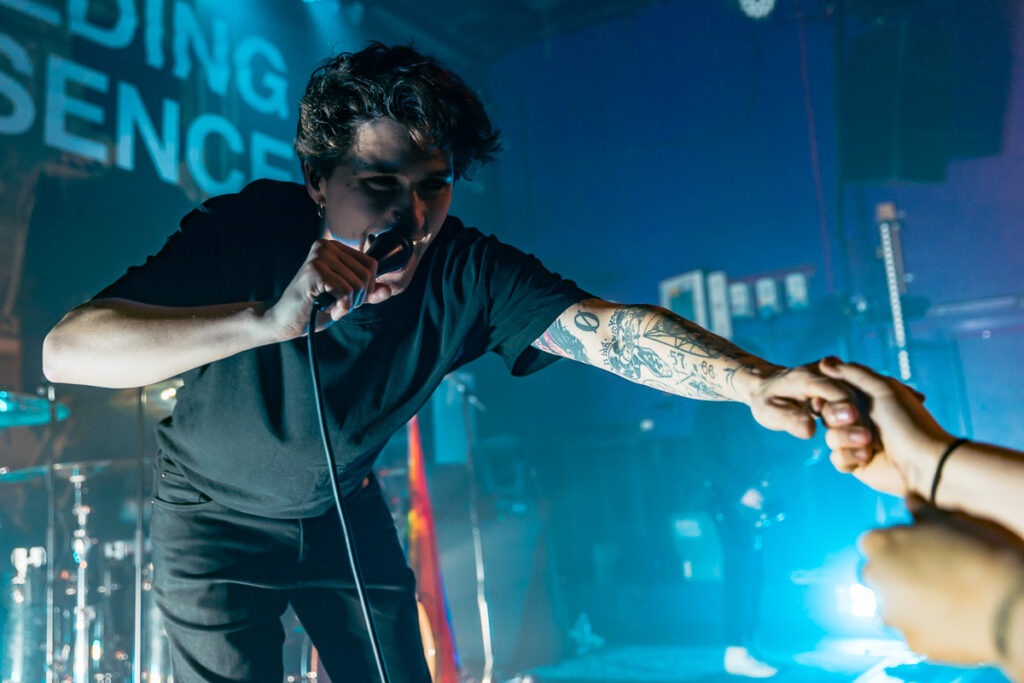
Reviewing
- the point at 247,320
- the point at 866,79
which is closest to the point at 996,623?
the point at 247,320

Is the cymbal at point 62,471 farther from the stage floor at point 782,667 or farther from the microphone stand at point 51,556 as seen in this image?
the stage floor at point 782,667

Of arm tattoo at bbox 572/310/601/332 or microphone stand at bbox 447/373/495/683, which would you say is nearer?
arm tattoo at bbox 572/310/601/332

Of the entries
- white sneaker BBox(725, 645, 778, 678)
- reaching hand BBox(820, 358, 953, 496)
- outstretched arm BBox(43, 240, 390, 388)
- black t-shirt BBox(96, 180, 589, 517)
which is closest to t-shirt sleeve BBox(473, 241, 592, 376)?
black t-shirt BBox(96, 180, 589, 517)

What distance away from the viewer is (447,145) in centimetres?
164

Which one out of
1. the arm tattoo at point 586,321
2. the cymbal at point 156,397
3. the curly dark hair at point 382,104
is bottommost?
the arm tattoo at point 586,321

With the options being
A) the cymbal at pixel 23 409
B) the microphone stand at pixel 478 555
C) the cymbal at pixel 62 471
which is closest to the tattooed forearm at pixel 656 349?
the cymbal at pixel 23 409

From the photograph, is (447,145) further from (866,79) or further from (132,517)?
(866,79)

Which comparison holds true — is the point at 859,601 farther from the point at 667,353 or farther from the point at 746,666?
the point at 667,353

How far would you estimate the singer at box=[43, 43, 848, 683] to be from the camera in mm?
1352

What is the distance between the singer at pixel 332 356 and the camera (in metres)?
1.35

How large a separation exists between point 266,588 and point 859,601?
16.7 ft

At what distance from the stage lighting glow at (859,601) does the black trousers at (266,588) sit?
4711 mm

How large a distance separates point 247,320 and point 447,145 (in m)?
0.70

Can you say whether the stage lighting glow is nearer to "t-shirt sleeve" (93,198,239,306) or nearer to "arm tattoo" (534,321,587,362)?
"arm tattoo" (534,321,587,362)
